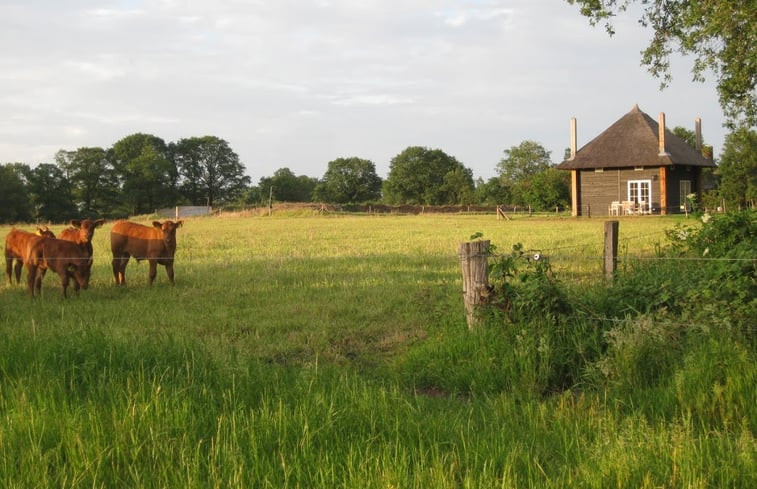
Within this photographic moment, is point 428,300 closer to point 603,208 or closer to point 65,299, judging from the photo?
point 65,299

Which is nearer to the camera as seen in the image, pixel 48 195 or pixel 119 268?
pixel 119 268

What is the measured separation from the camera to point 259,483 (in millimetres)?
3430

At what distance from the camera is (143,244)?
13477 mm

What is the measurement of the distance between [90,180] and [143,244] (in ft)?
252

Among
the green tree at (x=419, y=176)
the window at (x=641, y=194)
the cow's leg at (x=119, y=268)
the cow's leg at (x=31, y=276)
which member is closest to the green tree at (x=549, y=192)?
the window at (x=641, y=194)

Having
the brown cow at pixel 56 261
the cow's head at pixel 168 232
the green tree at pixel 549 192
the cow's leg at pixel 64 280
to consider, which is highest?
the green tree at pixel 549 192

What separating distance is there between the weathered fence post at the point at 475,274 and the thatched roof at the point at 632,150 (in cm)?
4142

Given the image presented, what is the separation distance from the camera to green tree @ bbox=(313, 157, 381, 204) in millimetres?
114000

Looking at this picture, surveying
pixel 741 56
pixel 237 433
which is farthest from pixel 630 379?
pixel 741 56

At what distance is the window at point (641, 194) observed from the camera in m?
45.0

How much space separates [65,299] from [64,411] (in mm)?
7771

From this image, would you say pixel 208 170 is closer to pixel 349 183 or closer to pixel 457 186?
pixel 349 183

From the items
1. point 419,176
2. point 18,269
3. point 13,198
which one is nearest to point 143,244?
point 18,269

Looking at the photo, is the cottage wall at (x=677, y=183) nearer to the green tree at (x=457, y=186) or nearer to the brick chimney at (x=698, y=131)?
the brick chimney at (x=698, y=131)
